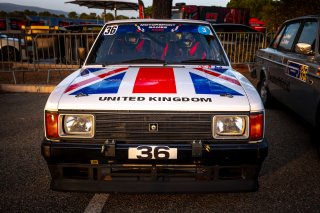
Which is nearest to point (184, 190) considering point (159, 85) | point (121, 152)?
point (121, 152)

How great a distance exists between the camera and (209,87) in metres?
2.70

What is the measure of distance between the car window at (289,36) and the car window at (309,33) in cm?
28

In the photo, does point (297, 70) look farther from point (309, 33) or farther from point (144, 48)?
point (144, 48)

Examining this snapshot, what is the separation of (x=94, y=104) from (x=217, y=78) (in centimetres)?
119

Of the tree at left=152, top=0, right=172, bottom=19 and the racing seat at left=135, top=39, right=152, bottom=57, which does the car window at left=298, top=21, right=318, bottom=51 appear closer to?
the racing seat at left=135, top=39, right=152, bottom=57

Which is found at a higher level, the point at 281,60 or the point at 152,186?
the point at 281,60

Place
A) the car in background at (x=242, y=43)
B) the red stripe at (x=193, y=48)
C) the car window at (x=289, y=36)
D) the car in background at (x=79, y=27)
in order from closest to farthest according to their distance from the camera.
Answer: the red stripe at (x=193, y=48)
the car window at (x=289, y=36)
the car in background at (x=242, y=43)
the car in background at (x=79, y=27)

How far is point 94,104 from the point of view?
244 cm

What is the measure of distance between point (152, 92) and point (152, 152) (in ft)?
1.57

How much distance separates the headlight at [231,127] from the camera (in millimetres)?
2482

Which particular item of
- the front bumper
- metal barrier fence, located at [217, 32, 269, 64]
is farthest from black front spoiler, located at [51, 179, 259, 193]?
metal barrier fence, located at [217, 32, 269, 64]

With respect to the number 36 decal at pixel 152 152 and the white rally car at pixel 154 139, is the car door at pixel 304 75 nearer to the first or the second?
the white rally car at pixel 154 139

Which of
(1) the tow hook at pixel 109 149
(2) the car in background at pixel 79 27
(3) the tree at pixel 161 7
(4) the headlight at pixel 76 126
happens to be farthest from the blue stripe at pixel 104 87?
(2) the car in background at pixel 79 27

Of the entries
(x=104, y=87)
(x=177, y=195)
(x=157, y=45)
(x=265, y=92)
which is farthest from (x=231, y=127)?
(x=265, y=92)
